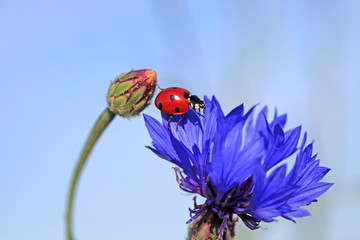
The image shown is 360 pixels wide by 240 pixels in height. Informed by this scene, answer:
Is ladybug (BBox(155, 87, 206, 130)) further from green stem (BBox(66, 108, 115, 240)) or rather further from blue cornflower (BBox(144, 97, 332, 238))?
green stem (BBox(66, 108, 115, 240))

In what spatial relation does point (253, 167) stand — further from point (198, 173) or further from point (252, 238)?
point (252, 238)

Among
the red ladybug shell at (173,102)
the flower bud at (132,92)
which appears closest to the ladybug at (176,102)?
the red ladybug shell at (173,102)

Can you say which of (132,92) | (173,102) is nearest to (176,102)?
(173,102)

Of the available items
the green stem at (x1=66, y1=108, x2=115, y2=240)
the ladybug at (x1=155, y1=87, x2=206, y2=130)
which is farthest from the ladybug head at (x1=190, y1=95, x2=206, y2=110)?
the green stem at (x1=66, y1=108, x2=115, y2=240)

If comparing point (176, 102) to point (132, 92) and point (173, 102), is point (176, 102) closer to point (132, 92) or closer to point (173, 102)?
point (173, 102)

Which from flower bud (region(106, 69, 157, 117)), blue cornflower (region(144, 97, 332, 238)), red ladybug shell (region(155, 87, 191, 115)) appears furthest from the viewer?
flower bud (region(106, 69, 157, 117))

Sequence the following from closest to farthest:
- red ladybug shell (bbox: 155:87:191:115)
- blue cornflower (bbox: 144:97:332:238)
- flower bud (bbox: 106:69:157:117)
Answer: blue cornflower (bbox: 144:97:332:238) < red ladybug shell (bbox: 155:87:191:115) < flower bud (bbox: 106:69:157:117)

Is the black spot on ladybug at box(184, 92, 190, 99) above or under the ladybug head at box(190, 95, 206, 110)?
above
